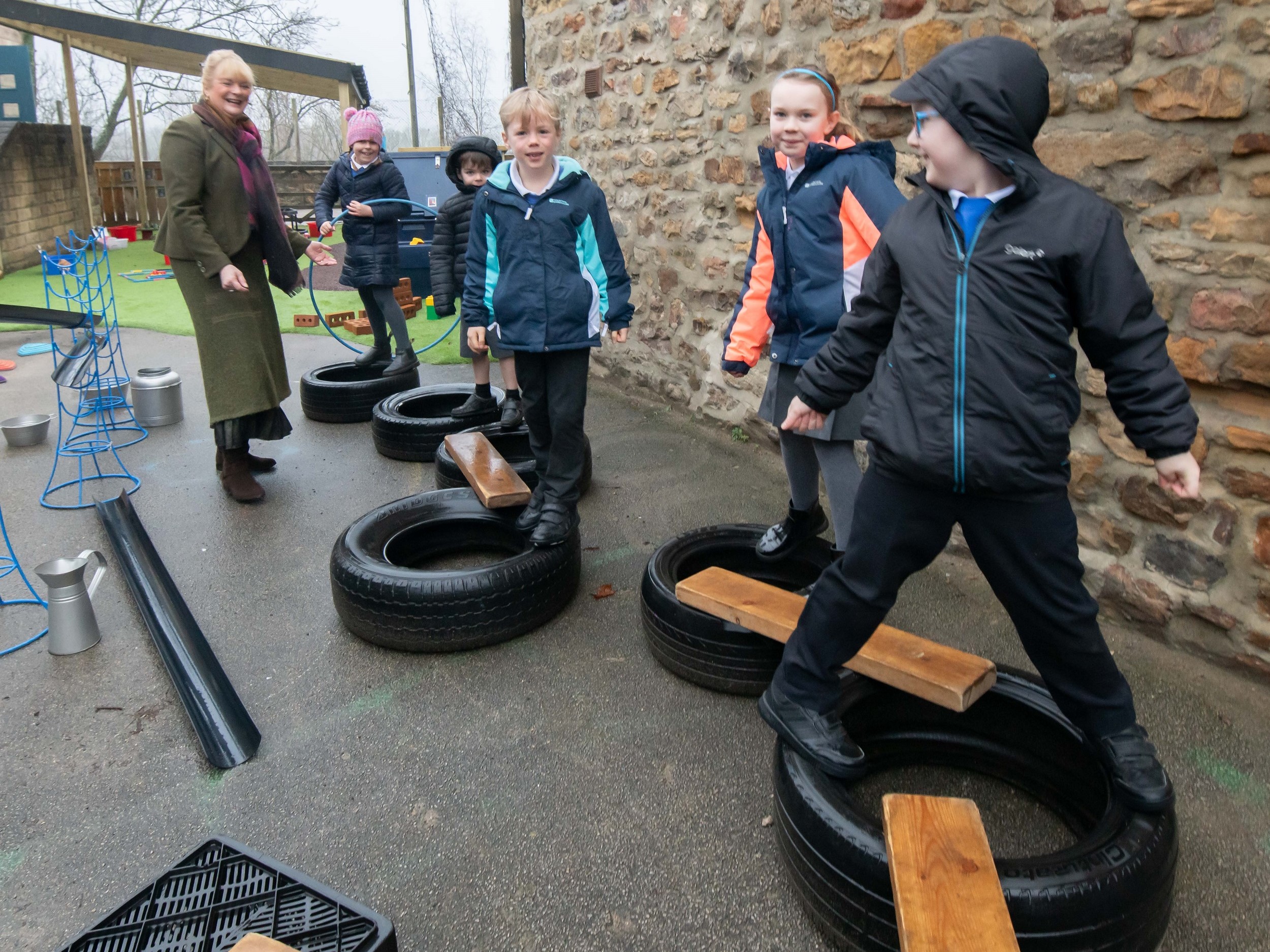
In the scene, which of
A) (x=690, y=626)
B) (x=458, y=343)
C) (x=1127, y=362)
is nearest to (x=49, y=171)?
(x=458, y=343)

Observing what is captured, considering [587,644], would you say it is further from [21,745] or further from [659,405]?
[659,405]

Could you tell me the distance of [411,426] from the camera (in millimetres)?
5223

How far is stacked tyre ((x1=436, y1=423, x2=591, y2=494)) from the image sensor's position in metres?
4.23

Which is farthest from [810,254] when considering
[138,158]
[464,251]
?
[138,158]

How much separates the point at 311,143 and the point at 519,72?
151 ft

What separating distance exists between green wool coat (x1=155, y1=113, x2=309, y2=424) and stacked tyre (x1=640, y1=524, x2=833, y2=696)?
8.34 feet

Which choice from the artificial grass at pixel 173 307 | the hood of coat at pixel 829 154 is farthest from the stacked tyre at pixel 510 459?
the artificial grass at pixel 173 307

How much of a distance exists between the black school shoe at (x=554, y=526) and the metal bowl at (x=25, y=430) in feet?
12.7

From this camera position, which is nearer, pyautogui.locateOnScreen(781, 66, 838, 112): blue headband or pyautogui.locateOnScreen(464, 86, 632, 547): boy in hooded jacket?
pyautogui.locateOnScreen(781, 66, 838, 112): blue headband

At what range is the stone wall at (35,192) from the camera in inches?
527

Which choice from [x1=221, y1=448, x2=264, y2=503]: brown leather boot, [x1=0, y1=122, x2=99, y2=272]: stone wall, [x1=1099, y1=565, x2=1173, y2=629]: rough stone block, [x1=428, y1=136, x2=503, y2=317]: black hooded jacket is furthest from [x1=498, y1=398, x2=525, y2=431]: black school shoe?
[x1=0, y1=122, x2=99, y2=272]: stone wall

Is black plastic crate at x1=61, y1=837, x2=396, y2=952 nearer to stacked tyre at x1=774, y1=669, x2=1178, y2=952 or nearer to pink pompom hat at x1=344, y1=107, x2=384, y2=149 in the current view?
stacked tyre at x1=774, y1=669, x2=1178, y2=952

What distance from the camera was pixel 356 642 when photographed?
3299 millimetres

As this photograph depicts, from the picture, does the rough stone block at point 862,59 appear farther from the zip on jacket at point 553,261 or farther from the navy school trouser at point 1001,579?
the navy school trouser at point 1001,579
